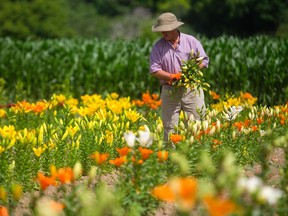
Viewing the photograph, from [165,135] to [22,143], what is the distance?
75.6 inches

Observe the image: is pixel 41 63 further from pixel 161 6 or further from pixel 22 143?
pixel 161 6

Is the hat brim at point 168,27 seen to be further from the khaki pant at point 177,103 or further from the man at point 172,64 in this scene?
the khaki pant at point 177,103

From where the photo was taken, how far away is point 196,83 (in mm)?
5906

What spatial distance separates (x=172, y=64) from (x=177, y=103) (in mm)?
421

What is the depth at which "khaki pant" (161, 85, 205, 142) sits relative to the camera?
6.06 metres

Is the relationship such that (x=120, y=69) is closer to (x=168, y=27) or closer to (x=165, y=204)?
(x=168, y=27)

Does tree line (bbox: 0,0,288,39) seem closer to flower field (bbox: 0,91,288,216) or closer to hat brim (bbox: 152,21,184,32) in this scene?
hat brim (bbox: 152,21,184,32)

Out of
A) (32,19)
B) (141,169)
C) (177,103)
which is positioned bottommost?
(32,19)

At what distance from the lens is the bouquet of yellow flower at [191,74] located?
576 centimetres

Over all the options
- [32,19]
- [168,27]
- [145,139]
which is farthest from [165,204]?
[32,19]

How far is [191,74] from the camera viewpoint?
18.9 feet

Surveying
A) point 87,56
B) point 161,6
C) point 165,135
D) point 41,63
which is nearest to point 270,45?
point 87,56

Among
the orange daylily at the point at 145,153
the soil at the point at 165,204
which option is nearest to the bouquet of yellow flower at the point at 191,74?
the soil at the point at 165,204

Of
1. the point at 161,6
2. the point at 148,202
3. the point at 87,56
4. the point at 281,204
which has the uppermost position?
the point at 281,204
